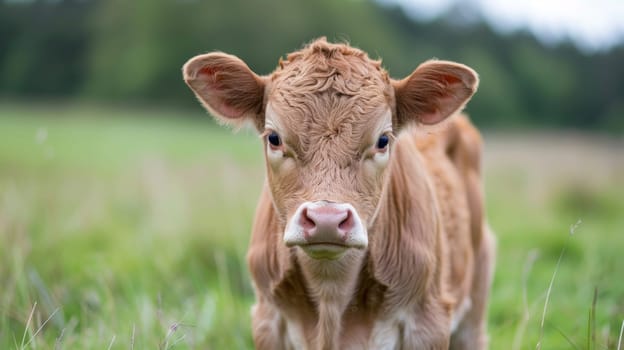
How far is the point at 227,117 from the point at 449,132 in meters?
2.33

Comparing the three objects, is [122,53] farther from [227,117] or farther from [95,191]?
[227,117]

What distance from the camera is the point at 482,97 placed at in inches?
2151

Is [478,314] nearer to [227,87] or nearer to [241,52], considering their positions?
[227,87]

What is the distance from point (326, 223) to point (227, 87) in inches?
54.4

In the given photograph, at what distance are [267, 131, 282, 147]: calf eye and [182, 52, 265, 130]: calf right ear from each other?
1.29ft

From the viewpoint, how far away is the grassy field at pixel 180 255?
4.68m

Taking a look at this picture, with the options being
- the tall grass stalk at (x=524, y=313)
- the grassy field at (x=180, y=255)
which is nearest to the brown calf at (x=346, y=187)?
the tall grass stalk at (x=524, y=313)

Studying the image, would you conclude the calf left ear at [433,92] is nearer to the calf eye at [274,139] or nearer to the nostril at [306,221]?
the calf eye at [274,139]

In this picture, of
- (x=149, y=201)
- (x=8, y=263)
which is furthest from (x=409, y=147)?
(x=149, y=201)

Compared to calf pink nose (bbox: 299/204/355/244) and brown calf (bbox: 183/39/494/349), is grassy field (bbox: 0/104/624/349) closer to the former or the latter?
brown calf (bbox: 183/39/494/349)

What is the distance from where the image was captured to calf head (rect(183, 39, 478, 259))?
3.21 meters

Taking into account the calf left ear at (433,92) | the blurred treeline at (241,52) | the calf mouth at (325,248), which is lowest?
the blurred treeline at (241,52)

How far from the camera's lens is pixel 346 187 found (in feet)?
11.4

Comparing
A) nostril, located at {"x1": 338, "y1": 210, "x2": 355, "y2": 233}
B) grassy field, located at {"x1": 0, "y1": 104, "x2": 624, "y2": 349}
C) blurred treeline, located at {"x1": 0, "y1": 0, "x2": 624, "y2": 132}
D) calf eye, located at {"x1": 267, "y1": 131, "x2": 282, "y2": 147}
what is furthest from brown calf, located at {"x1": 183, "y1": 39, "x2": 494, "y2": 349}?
blurred treeline, located at {"x1": 0, "y1": 0, "x2": 624, "y2": 132}
